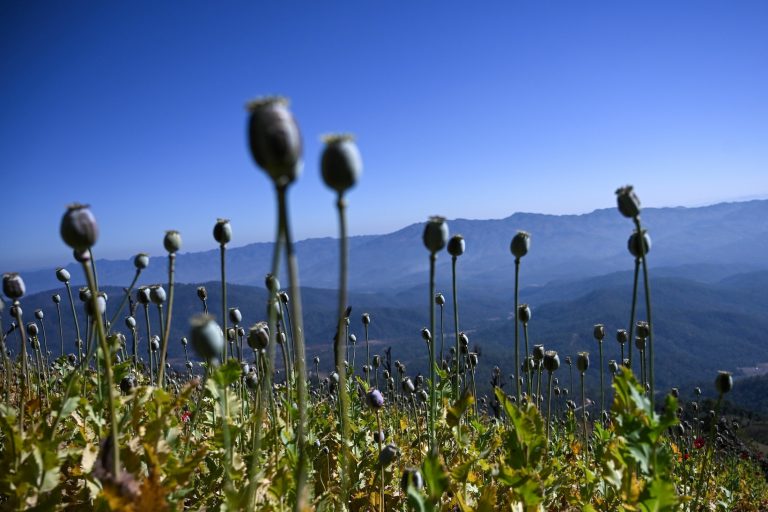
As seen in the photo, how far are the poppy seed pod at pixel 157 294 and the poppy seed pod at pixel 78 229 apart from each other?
155 cm

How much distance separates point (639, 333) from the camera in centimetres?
441

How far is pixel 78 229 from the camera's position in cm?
192

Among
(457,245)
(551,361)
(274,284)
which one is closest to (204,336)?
(274,284)

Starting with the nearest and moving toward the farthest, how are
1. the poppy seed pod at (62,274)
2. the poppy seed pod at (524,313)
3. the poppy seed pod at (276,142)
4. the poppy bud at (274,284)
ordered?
the poppy seed pod at (276,142) < the poppy bud at (274,284) < the poppy seed pod at (524,313) < the poppy seed pod at (62,274)

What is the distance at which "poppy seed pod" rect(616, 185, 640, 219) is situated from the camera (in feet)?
7.84

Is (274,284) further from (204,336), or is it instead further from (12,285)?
(12,285)

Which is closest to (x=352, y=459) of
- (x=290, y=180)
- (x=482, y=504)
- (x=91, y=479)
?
(x=482, y=504)

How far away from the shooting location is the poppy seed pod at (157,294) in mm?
3454

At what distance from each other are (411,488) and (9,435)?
5.83 feet

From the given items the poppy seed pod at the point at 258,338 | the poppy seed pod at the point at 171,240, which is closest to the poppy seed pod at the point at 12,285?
the poppy seed pod at the point at 171,240

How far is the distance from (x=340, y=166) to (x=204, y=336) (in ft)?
2.60

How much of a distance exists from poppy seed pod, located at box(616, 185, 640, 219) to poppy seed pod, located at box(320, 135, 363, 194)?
4.78 ft

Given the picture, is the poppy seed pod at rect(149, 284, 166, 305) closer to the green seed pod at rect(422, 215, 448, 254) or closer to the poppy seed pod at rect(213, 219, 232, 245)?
the poppy seed pod at rect(213, 219, 232, 245)

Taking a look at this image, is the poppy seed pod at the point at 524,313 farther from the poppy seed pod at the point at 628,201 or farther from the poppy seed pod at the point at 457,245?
the poppy seed pod at the point at 628,201
